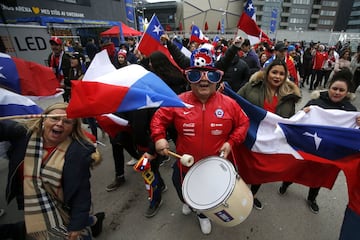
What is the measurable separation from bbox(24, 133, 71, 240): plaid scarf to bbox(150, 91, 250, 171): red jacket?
87cm

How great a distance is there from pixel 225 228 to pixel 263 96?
182 cm

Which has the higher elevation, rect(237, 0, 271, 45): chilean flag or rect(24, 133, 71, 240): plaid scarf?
rect(237, 0, 271, 45): chilean flag

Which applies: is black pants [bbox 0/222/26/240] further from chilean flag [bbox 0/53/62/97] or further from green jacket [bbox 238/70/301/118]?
green jacket [bbox 238/70/301/118]

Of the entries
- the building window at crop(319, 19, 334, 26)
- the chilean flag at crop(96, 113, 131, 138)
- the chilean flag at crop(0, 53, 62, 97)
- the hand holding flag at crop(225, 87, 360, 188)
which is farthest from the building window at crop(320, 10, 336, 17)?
the chilean flag at crop(0, 53, 62, 97)

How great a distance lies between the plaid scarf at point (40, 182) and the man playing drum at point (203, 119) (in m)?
Result: 0.87

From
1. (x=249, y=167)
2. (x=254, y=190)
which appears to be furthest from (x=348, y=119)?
(x=254, y=190)

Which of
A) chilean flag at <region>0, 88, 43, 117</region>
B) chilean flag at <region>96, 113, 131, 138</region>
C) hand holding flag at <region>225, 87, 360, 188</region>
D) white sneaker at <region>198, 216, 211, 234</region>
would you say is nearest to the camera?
chilean flag at <region>0, 88, 43, 117</region>

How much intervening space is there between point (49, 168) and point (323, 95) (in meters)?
3.13

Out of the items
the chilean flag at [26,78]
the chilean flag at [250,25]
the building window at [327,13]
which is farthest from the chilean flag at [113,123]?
the building window at [327,13]

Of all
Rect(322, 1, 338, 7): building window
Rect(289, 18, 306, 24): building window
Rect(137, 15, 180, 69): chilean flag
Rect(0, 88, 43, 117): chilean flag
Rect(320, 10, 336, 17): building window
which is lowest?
Rect(0, 88, 43, 117): chilean flag

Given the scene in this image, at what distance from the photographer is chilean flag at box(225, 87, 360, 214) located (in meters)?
2.17

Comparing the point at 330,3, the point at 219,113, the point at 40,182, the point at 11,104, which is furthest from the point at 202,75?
the point at 330,3

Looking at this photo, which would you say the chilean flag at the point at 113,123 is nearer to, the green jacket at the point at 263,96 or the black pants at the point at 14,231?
the black pants at the point at 14,231

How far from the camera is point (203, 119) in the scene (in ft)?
6.86
